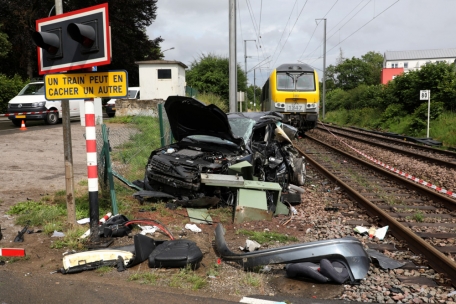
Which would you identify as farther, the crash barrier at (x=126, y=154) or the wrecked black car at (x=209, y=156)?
the wrecked black car at (x=209, y=156)

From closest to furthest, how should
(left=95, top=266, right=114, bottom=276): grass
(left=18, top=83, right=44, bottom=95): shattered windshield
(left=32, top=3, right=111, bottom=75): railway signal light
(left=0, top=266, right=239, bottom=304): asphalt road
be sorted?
(left=0, top=266, right=239, bottom=304): asphalt road
(left=95, top=266, right=114, bottom=276): grass
(left=32, top=3, right=111, bottom=75): railway signal light
(left=18, top=83, right=44, bottom=95): shattered windshield

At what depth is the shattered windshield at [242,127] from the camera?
802 centimetres

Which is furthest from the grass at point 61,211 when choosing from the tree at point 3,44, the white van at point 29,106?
the tree at point 3,44

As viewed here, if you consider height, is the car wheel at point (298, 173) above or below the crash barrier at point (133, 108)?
below

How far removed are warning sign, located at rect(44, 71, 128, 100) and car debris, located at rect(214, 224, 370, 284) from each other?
2.51 m

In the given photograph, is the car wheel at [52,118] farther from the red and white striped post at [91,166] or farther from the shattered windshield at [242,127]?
the red and white striped post at [91,166]

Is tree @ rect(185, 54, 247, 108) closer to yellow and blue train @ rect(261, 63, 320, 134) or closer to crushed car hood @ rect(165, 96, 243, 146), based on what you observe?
yellow and blue train @ rect(261, 63, 320, 134)

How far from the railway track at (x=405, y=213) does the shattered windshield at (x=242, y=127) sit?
205 centimetres

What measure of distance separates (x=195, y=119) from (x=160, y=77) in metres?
17.2

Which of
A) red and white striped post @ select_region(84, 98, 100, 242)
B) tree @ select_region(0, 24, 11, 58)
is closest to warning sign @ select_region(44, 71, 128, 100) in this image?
red and white striped post @ select_region(84, 98, 100, 242)

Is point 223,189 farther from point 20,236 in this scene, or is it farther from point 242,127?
point 20,236

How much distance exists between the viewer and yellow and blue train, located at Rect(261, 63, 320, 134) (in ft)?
67.0

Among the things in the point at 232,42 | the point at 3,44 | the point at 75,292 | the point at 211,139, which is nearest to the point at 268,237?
the point at 75,292

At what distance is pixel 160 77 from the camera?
79.2 ft
